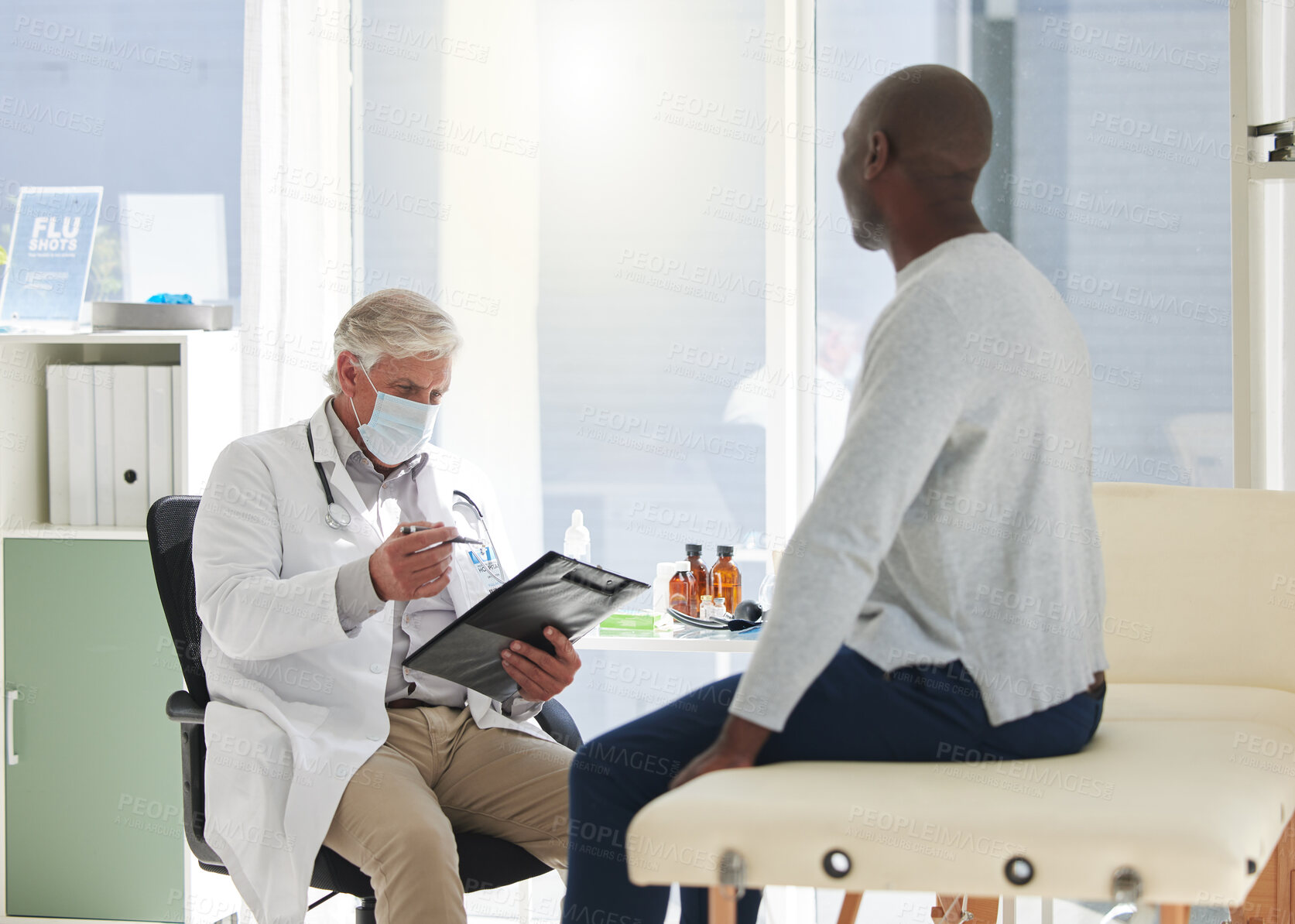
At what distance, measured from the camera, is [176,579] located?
1877 mm

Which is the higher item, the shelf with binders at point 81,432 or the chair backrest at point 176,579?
the shelf with binders at point 81,432

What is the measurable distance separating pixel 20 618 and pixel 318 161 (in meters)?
1.28

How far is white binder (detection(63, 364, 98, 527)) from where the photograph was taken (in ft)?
8.11

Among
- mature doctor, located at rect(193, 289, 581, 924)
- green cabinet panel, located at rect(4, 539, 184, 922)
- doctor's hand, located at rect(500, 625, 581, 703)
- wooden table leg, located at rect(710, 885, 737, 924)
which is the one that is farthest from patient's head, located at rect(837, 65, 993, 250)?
green cabinet panel, located at rect(4, 539, 184, 922)

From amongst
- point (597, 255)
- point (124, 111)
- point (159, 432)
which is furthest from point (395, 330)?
point (124, 111)

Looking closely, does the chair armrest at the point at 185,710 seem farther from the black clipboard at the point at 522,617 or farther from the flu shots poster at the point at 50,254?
the flu shots poster at the point at 50,254

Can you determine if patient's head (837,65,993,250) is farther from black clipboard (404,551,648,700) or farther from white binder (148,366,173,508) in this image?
white binder (148,366,173,508)

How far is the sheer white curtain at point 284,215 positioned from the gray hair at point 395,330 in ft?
2.53

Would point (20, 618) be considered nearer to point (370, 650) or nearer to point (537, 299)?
point (370, 650)

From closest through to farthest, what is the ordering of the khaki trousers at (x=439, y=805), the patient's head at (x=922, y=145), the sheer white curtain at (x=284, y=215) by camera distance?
the patient's head at (x=922, y=145), the khaki trousers at (x=439, y=805), the sheer white curtain at (x=284, y=215)

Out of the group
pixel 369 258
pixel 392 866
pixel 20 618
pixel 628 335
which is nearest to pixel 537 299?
pixel 628 335

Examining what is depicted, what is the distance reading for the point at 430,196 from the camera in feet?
9.43

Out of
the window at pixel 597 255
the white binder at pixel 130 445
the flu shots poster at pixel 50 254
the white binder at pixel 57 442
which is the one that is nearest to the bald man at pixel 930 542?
the window at pixel 597 255

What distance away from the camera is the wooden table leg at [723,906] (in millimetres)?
1050
